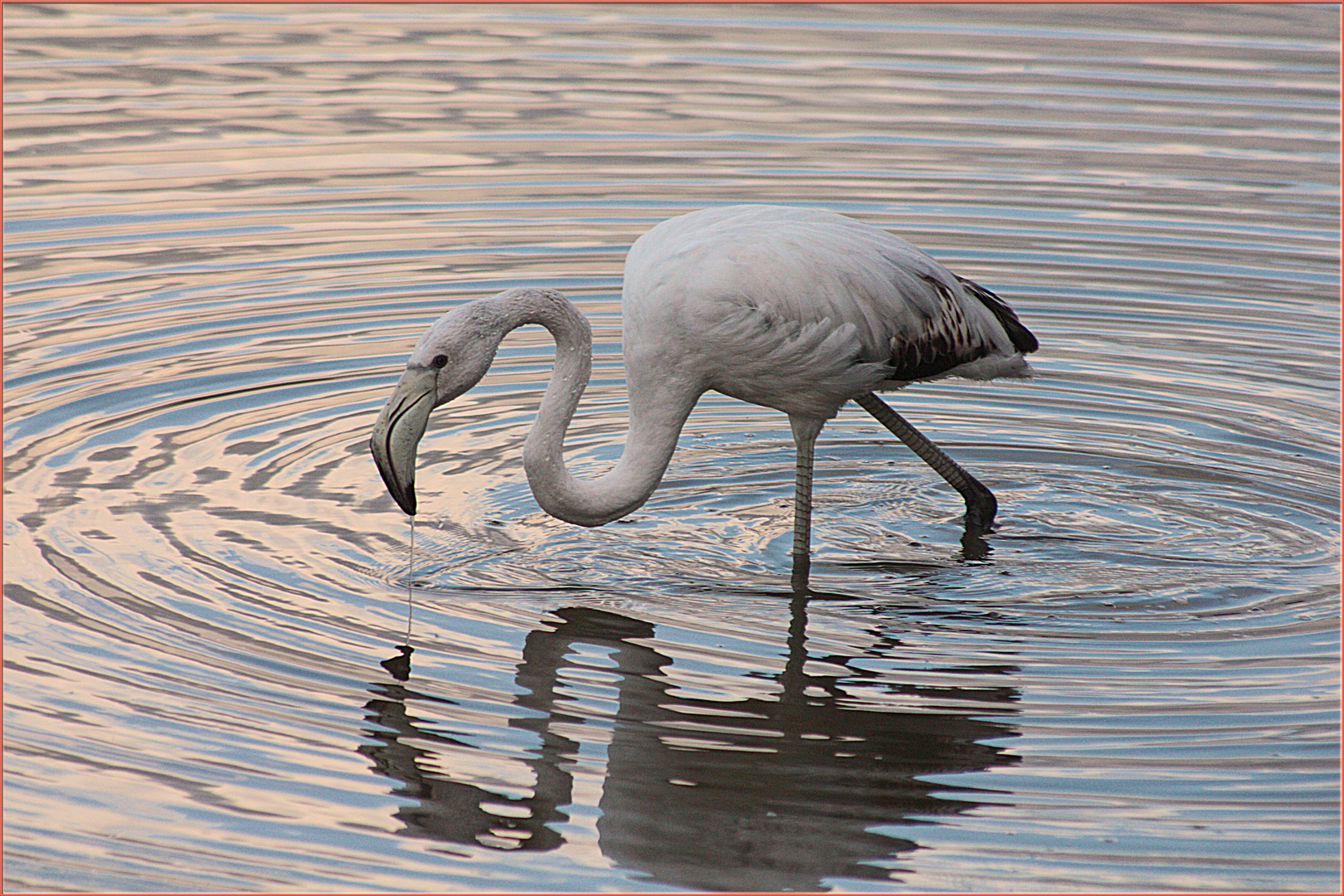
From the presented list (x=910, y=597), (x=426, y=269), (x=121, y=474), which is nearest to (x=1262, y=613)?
(x=910, y=597)

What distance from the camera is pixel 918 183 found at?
13.1 meters

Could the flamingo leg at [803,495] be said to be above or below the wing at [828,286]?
below

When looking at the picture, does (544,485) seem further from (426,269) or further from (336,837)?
(426,269)

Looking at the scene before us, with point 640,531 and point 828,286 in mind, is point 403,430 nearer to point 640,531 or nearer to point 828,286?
point 640,531

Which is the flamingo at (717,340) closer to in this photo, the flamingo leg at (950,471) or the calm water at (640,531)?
the flamingo leg at (950,471)

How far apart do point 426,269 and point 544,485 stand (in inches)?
195

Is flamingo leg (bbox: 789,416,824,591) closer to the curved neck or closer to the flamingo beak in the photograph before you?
the curved neck

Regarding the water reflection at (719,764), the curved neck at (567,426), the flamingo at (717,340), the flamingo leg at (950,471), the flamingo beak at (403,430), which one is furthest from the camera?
the flamingo leg at (950,471)

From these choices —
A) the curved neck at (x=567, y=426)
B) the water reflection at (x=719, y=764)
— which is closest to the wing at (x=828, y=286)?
the curved neck at (x=567, y=426)

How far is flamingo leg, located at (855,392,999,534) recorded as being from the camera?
26.2ft

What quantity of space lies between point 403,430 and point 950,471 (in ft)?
9.20

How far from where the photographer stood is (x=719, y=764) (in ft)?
19.1

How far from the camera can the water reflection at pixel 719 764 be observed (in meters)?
5.32

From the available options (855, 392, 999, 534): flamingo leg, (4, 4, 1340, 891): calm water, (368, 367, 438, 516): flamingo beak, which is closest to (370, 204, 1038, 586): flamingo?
(368, 367, 438, 516): flamingo beak
